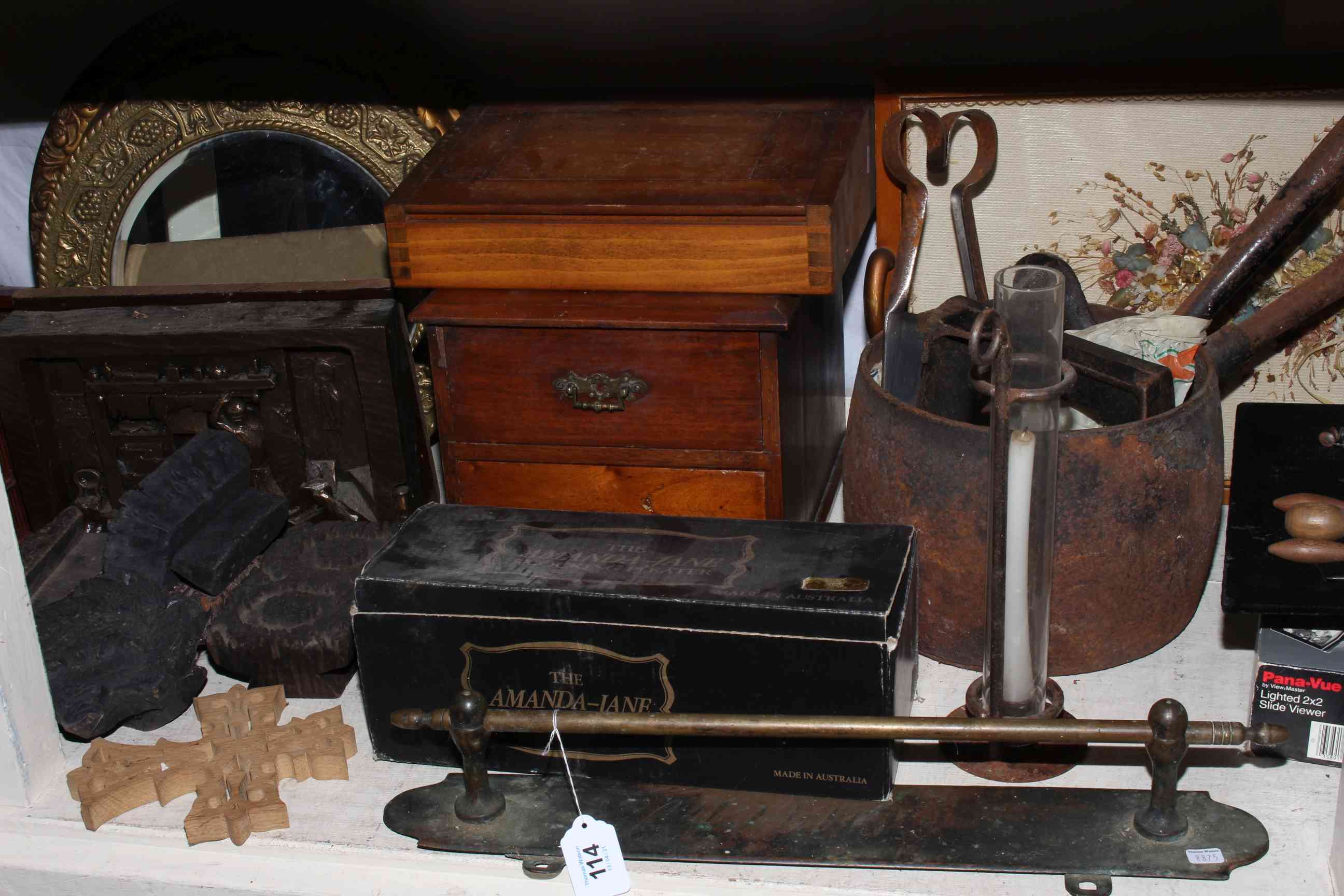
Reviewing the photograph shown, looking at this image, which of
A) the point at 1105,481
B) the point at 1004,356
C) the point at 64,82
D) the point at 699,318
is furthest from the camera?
the point at 64,82

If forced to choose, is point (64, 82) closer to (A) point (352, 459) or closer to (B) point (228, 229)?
(B) point (228, 229)

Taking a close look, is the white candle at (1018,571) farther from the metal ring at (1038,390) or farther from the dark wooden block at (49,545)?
the dark wooden block at (49,545)

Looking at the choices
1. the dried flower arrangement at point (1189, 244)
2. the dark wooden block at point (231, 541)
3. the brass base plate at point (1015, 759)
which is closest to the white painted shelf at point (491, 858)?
the brass base plate at point (1015, 759)

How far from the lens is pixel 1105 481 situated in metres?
0.88

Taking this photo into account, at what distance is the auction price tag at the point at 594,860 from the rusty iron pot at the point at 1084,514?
290 mm

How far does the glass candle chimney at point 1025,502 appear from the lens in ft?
2.58

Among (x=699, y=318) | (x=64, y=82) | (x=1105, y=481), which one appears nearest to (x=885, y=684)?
(x=1105, y=481)

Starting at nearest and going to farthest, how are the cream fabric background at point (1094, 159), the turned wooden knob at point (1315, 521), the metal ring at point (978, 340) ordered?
1. the metal ring at point (978, 340)
2. the turned wooden knob at point (1315, 521)
3. the cream fabric background at point (1094, 159)

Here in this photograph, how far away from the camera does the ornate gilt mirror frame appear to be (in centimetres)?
123

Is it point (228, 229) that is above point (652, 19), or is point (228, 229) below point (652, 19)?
below

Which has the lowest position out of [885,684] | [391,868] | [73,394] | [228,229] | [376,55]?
[391,868]

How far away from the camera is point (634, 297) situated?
102cm

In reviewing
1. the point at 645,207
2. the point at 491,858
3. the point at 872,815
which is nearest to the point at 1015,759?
the point at 872,815

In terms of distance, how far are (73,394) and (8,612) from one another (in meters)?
0.30
